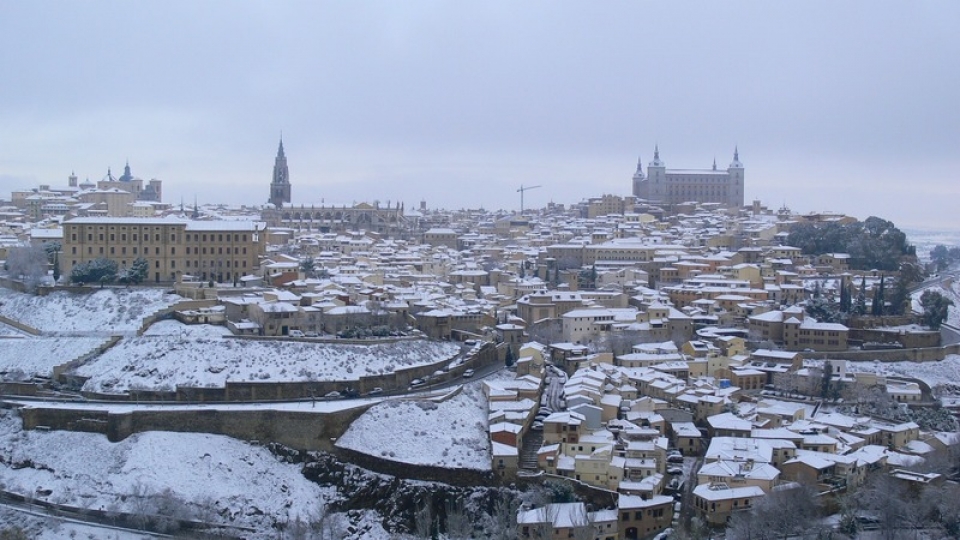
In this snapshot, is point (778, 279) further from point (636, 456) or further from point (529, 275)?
point (636, 456)

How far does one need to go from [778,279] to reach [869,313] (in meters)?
4.96

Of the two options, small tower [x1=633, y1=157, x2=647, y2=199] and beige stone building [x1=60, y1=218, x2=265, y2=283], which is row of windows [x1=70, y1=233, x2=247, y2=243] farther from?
small tower [x1=633, y1=157, x2=647, y2=199]

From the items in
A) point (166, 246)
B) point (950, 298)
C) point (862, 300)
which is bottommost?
point (950, 298)

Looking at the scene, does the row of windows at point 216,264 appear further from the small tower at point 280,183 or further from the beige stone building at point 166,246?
the small tower at point 280,183

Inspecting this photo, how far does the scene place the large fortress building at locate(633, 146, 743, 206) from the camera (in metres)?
71.2

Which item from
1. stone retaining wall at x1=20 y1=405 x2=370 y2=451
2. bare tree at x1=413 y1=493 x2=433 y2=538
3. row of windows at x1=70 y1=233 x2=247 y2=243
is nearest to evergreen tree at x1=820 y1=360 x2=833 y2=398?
bare tree at x1=413 y1=493 x2=433 y2=538

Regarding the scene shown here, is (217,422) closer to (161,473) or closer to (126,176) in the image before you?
(161,473)

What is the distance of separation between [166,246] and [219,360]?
8361mm

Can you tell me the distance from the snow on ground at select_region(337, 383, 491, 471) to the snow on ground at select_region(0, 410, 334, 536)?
1.64 meters

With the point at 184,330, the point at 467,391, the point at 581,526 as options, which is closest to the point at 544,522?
the point at 581,526

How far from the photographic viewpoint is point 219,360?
94.3 feet

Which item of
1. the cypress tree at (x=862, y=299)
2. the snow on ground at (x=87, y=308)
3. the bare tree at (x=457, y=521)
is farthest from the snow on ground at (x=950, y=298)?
the snow on ground at (x=87, y=308)

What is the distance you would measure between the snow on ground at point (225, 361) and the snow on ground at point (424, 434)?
2.29 m

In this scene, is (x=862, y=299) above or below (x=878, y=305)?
above
